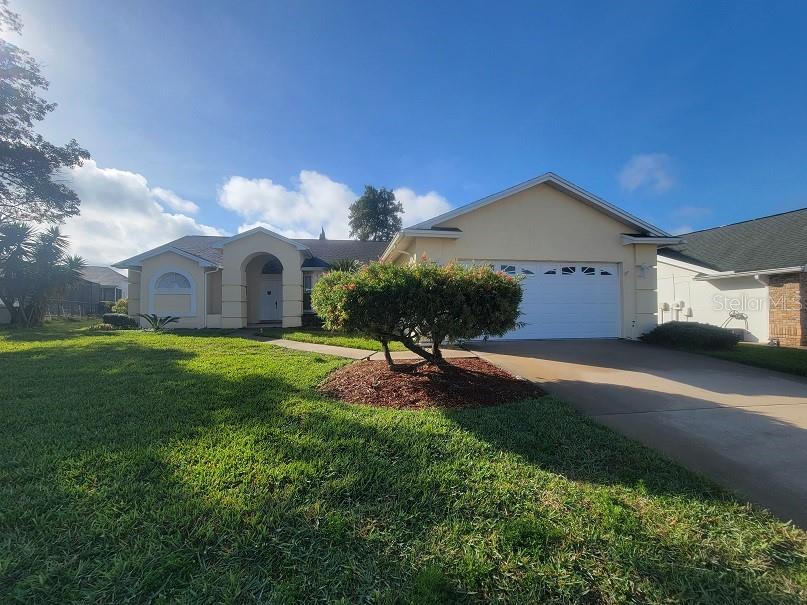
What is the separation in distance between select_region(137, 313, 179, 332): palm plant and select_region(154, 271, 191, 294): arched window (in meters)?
1.23

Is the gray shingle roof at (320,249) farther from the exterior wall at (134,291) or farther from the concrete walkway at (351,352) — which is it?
the concrete walkway at (351,352)

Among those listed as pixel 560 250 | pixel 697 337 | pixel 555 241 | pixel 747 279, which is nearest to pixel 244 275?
pixel 555 241

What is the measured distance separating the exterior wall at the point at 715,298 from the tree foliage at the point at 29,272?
29322 millimetres

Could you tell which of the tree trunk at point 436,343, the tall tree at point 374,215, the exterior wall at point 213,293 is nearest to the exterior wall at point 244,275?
the exterior wall at point 213,293

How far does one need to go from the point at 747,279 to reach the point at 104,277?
161ft

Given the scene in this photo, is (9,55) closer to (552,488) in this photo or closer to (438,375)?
(438,375)

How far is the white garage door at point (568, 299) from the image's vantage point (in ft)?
37.4

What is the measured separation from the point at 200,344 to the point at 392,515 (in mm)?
9846

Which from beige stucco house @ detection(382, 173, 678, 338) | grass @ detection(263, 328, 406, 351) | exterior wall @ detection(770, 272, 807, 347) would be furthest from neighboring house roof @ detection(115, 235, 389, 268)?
exterior wall @ detection(770, 272, 807, 347)

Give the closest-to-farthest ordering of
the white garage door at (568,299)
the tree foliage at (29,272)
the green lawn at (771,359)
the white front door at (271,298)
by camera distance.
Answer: the green lawn at (771,359) < the white garage door at (568,299) < the tree foliage at (29,272) < the white front door at (271,298)

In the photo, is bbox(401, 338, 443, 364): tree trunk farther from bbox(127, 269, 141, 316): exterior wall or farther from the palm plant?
bbox(127, 269, 141, 316): exterior wall

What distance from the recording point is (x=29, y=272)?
675 inches

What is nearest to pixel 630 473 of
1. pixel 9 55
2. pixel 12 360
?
pixel 12 360

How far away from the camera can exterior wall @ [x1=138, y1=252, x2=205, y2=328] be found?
15641mm
